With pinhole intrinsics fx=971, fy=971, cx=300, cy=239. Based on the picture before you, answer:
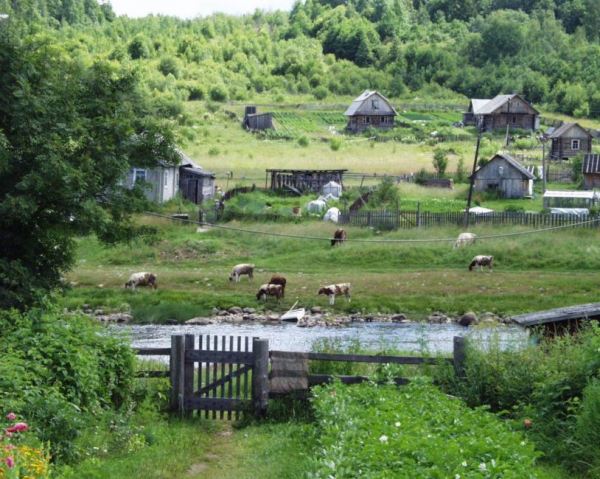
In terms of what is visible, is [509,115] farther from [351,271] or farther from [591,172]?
[351,271]

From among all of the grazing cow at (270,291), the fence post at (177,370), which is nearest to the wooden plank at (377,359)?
the fence post at (177,370)

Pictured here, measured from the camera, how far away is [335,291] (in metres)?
35.3

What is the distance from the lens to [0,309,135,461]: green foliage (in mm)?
10828

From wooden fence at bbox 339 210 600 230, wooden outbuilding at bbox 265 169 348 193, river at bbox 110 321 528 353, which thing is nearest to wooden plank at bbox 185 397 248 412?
river at bbox 110 321 528 353

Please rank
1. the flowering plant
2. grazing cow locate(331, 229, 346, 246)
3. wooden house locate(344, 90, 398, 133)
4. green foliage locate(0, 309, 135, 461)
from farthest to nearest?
wooden house locate(344, 90, 398, 133) → grazing cow locate(331, 229, 346, 246) → green foliage locate(0, 309, 135, 461) → the flowering plant

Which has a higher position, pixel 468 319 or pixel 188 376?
pixel 188 376

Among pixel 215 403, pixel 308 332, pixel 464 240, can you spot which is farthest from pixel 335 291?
pixel 215 403

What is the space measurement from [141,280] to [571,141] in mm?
54059

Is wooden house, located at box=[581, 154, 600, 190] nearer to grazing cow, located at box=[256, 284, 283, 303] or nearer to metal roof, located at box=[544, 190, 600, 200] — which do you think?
metal roof, located at box=[544, 190, 600, 200]

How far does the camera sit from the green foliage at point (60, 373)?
10.8 m

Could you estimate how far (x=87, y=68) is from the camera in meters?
21.4

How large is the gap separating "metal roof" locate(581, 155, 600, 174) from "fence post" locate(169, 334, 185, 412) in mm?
48203

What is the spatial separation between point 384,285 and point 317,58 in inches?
5430

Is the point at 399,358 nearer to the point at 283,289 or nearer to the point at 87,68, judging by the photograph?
the point at 87,68
